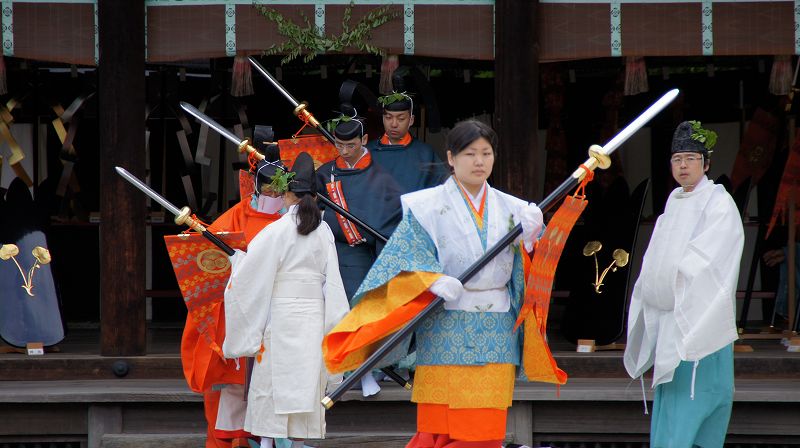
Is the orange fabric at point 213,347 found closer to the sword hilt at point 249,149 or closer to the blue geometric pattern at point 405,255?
the sword hilt at point 249,149

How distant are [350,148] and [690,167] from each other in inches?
82.8

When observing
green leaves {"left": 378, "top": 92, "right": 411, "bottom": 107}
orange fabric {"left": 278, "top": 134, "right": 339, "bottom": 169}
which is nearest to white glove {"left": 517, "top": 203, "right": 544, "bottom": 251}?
green leaves {"left": 378, "top": 92, "right": 411, "bottom": 107}

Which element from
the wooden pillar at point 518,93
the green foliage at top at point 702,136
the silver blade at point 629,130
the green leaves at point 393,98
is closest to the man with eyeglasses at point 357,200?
the green leaves at point 393,98

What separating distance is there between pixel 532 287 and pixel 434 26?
300 cm

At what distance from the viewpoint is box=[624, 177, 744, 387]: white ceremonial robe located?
580cm

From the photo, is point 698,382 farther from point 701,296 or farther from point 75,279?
point 75,279

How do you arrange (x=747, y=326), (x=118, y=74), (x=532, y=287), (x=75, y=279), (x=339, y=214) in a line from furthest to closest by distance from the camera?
(x=75, y=279) → (x=747, y=326) → (x=118, y=74) → (x=339, y=214) → (x=532, y=287)

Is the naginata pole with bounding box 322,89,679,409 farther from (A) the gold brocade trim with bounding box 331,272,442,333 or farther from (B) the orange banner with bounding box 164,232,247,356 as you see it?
(B) the orange banner with bounding box 164,232,247,356

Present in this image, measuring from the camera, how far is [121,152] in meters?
7.59

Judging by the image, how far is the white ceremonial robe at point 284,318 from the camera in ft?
19.5

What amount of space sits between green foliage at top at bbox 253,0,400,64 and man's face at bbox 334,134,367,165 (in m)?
0.78

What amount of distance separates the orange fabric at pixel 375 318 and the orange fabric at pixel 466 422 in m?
0.40

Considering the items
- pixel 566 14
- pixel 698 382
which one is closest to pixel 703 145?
pixel 698 382

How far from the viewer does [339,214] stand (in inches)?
275
